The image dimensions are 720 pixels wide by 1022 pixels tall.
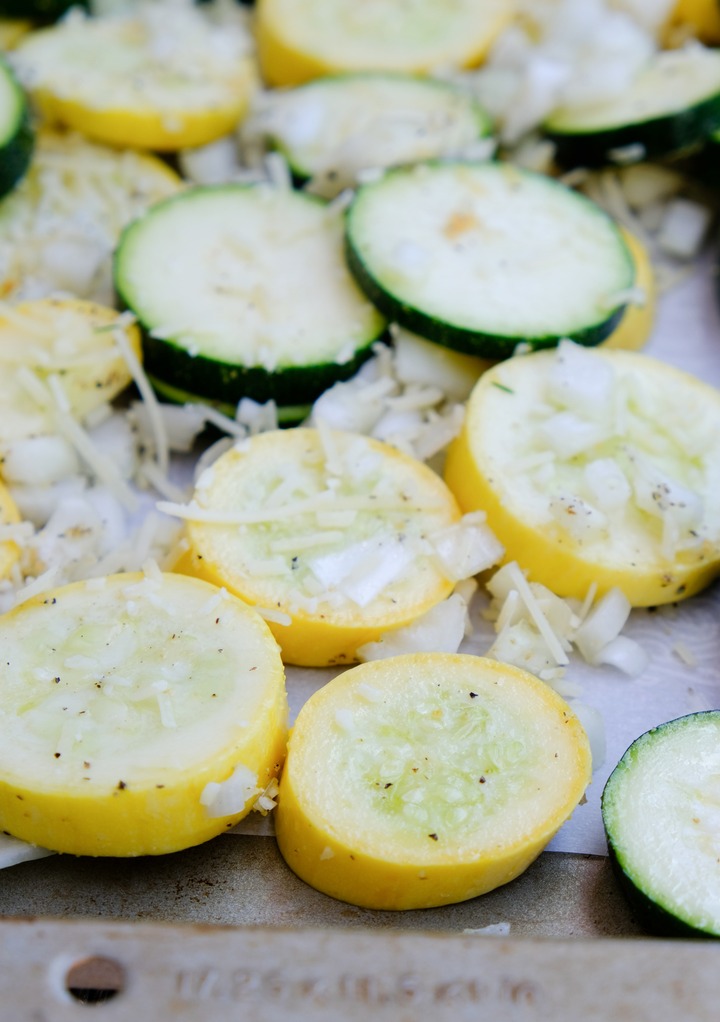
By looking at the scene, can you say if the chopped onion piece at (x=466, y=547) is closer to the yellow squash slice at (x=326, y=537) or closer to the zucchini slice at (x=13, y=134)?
the yellow squash slice at (x=326, y=537)

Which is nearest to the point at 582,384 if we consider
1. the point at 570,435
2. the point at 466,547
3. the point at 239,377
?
the point at 570,435

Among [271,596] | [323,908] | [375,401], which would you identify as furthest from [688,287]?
[323,908]

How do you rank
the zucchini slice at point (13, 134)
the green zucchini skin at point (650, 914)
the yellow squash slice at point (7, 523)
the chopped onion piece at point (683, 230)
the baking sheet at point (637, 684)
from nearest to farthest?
1. the green zucchini skin at point (650, 914)
2. the baking sheet at point (637, 684)
3. the yellow squash slice at point (7, 523)
4. the zucchini slice at point (13, 134)
5. the chopped onion piece at point (683, 230)

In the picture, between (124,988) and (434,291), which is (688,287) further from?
(124,988)

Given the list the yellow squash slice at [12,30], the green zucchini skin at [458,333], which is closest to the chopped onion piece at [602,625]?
the green zucchini skin at [458,333]

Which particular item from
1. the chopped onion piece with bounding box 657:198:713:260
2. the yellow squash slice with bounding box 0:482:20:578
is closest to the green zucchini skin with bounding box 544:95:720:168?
the chopped onion piece with bounding box 657:198:713:260
